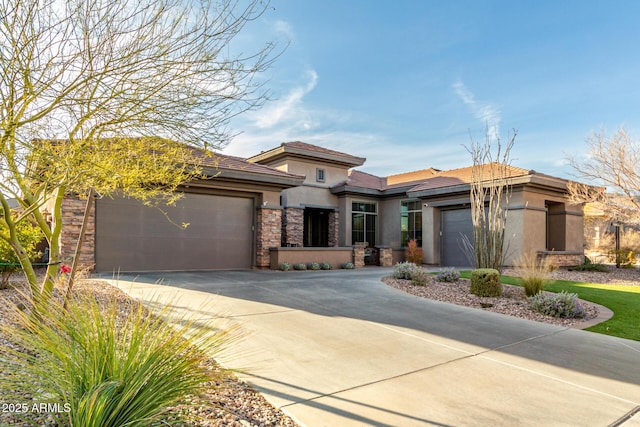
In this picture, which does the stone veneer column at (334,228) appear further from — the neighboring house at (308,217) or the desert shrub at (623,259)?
the desert shrub at (623,259)

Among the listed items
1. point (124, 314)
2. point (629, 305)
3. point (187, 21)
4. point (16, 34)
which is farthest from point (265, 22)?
point (629, 305)

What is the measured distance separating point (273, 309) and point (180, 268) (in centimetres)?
721

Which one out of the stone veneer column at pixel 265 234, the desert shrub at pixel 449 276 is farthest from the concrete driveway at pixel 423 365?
the stone veneer column at pixel 265 234

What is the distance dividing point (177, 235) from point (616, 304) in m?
12.5

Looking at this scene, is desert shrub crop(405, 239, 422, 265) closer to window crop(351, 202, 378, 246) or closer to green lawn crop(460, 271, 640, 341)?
window crop(351, 202, 378, 246)

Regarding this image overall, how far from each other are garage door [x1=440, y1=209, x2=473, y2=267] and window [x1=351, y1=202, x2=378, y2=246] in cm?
399

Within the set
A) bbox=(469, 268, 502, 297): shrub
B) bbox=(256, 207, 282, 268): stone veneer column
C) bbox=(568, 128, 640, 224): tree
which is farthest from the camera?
bbox=(568, 128, 640, 224): tree

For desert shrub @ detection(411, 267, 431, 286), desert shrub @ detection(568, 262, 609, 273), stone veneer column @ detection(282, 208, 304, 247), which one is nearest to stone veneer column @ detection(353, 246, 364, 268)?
stone veneer column @ detection(282, 208, 304, 247)

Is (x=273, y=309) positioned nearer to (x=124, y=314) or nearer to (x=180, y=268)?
(x=124, y=314)

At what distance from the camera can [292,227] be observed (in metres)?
17.4

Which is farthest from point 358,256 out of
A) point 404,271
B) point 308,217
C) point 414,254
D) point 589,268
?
point 589,268

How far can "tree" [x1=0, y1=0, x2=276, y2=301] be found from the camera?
3.24 meters

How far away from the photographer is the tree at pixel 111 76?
3.24 m

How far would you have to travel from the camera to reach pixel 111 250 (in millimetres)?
11602
